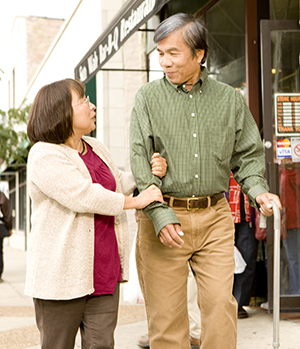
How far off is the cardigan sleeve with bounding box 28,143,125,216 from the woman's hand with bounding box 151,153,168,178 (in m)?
0.25

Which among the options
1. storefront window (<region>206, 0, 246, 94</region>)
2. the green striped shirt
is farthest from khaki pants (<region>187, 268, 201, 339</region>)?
storefront window (<region>206, 0, 246, 94</region>)

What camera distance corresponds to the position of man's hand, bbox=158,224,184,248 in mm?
2588

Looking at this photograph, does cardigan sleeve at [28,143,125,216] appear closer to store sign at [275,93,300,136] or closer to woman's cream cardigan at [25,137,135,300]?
woman's cream cardigan at [25,137,135,300]

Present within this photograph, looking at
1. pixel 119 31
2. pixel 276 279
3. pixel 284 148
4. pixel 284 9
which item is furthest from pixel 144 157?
pixel 284 9

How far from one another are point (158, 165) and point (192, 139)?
25 cm

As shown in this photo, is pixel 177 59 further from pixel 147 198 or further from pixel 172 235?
pixel 172 235

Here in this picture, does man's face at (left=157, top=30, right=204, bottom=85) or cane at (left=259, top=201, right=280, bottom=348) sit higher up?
man's face at (left=157, top=30, right=204, bottom=85)

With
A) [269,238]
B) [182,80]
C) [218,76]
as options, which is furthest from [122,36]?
[182,80]

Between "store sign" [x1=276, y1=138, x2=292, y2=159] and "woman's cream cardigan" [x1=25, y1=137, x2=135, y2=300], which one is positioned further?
"store sign" [x1=276, y1=138, x2=292, y2=159]

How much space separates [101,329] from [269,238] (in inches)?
110

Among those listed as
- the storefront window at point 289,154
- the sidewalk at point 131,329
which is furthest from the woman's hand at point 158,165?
the storefront window at point 289,154

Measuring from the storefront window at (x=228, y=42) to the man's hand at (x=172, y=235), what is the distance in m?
4.17

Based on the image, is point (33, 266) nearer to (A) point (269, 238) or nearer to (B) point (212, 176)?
(B) point (212, 176)

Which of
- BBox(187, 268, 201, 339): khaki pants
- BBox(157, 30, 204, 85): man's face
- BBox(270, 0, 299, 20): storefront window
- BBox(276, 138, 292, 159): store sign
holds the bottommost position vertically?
BBox(187, 268, 201, 339): khaki pants
